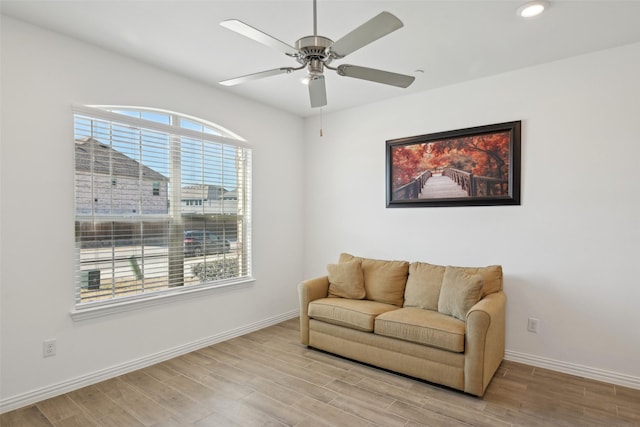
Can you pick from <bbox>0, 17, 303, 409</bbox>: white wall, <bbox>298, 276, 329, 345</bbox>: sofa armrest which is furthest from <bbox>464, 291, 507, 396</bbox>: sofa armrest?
<bbox>0, 17, 303, 409</bbox>: white wall

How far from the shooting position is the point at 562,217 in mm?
3086

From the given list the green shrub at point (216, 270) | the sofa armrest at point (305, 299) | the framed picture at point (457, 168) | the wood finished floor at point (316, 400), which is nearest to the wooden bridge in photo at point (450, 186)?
the framed picture at point (457, 168)

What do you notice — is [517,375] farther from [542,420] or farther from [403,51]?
[403,51]

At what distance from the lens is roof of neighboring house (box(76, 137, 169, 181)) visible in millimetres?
2836

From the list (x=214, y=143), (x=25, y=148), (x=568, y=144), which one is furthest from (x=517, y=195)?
(x=25, y=148)

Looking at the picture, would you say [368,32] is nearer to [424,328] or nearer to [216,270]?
[424,328]

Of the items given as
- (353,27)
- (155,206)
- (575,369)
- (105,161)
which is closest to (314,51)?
(353,27)

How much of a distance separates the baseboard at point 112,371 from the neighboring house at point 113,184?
131cm

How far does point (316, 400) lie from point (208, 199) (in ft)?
7.42

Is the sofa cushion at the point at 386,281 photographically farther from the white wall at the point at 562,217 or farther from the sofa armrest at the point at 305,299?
the sofa armrest at the point at 305,299

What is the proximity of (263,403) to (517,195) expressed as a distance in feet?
9.28

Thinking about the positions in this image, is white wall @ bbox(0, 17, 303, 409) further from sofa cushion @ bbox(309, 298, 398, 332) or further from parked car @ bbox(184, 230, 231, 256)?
sofa cushion @ bbox(309, 298, 398, 332)

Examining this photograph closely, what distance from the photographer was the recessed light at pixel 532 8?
225 cm

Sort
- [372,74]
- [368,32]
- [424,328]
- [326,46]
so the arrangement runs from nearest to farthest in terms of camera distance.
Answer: [368,32] < [326,46] < [372,74] < [424,328]
